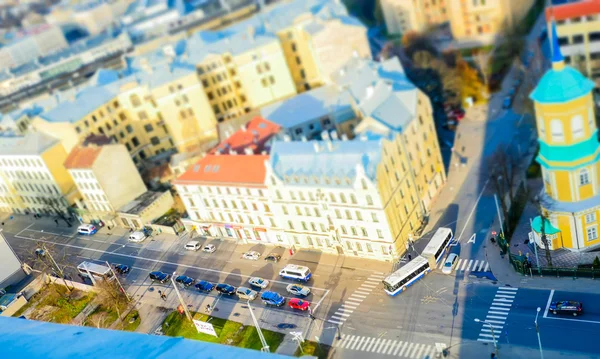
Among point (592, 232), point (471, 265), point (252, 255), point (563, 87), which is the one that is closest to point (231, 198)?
point (252, 255)

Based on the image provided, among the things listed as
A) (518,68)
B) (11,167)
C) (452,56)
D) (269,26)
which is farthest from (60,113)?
(518,68)

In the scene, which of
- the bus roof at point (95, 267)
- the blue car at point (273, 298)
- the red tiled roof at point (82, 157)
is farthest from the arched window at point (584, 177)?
the red tiled roof at point (82, 157)

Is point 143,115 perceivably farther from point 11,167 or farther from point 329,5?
point 329,5

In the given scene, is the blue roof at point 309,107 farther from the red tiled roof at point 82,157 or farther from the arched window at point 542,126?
the arched window at point 542,126

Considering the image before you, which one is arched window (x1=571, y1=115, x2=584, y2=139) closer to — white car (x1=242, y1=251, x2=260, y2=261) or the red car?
the red car

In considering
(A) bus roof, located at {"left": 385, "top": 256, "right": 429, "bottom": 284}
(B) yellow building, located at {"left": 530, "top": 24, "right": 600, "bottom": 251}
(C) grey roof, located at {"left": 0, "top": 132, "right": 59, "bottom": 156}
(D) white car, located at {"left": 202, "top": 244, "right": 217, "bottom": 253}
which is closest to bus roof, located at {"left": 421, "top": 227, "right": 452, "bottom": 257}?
(A) bus roof, located at {"left": 385, "top": 256, "right": 429, "bottom": 284}

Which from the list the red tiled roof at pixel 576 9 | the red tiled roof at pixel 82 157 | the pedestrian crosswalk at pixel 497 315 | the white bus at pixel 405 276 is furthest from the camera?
the red tiled roof at pixel 576 9

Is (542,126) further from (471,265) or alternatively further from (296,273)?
(296,273)

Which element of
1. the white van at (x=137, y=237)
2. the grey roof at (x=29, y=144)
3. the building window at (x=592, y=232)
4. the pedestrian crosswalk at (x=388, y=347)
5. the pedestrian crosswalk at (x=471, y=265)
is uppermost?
the grey roof at (x=29, y=144)
